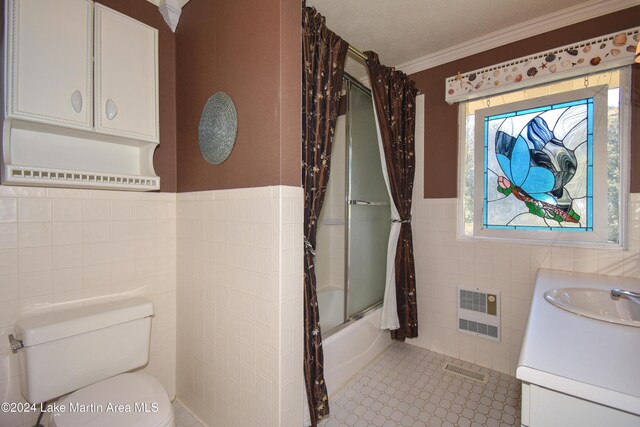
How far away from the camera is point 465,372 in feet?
6.73

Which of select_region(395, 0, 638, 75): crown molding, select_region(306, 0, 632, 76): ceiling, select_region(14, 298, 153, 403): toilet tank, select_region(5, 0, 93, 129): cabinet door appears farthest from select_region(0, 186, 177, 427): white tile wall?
select_region(395, 0, 638, 75): crown molding

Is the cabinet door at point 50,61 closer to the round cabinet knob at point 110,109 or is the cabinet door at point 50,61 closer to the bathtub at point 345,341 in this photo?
the round cabinet knob at point 110,109

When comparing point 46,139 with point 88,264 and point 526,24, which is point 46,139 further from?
point 526,24

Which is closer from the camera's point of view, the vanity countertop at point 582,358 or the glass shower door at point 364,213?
the vanity countertop at point 582,358

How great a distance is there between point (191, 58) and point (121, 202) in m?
0.93

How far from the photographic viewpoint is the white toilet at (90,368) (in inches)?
44.2

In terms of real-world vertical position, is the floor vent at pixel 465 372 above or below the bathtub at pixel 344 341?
below

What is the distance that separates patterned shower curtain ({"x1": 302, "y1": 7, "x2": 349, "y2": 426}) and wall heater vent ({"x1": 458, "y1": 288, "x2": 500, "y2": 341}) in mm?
1298

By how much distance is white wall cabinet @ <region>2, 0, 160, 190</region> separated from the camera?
1184 millimetres

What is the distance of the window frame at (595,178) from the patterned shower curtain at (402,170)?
14.9 inches

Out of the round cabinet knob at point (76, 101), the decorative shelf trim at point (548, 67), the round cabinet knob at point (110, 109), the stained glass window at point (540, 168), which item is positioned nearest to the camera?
the round cabinet knob at point (76, 101)

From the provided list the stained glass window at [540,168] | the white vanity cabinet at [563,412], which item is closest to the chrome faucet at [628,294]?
the stained glass window at [540,168]

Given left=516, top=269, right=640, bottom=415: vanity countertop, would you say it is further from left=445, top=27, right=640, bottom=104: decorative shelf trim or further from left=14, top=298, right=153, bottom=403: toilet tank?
Result: left=14, top=298, right=153, bottom=403: toilet tank

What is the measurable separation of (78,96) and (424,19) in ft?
6.54
